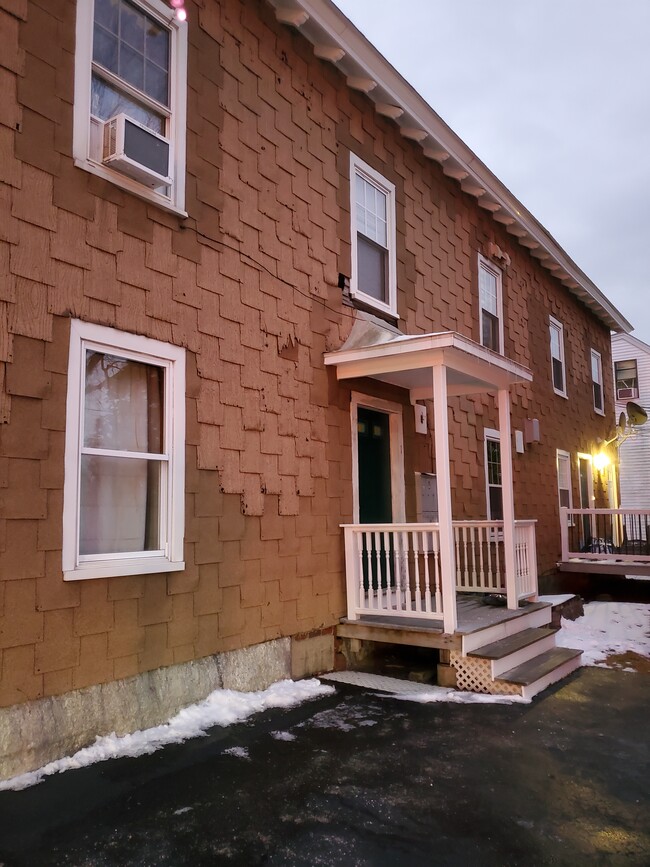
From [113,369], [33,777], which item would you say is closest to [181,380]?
[113,369]

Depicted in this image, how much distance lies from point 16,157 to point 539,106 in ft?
693

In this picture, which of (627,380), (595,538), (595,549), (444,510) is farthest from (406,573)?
(627,380)

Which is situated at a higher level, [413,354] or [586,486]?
[413,354]

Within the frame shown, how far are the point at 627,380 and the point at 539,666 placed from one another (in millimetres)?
20412

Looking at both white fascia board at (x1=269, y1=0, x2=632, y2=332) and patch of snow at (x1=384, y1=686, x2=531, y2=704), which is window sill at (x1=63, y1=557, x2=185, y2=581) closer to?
patch of snow at (x1=384, y1=686, x2=531, y2=704)

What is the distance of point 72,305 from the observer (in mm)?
4395

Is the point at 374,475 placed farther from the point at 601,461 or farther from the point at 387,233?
the point at 601,461

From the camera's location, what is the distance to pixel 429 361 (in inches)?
244

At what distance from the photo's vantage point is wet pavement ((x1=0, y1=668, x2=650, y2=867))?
120 inches

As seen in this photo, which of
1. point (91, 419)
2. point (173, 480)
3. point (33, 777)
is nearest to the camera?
point (33, 777)

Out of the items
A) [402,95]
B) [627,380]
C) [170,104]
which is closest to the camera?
[170,104]

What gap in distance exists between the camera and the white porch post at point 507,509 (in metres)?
7.21

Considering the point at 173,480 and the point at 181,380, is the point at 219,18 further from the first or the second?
the point at 173,480

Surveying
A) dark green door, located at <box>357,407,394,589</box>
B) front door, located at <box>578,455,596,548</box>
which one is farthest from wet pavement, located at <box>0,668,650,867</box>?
front door, located at <box>578,455,596,548</box>
